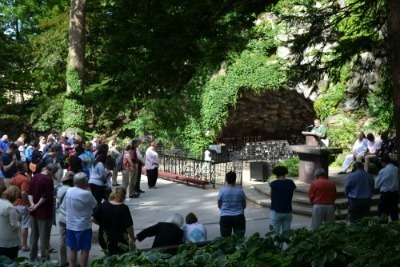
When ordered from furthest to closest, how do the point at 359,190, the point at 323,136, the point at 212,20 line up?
the point at 323,136, the point at 359,190, the point at 212,20

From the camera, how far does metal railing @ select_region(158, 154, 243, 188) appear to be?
736 inches

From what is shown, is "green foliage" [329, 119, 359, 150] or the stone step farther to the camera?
"green foliage" [329, 119, 359, 150]

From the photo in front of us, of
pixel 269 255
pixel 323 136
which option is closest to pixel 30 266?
pixel 269 255

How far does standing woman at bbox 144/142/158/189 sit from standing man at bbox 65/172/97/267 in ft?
28.0

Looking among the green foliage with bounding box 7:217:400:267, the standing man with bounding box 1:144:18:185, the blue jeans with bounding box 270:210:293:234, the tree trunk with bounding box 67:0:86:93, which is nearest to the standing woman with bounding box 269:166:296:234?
the blue jeans with bounding box 270:210:293:234

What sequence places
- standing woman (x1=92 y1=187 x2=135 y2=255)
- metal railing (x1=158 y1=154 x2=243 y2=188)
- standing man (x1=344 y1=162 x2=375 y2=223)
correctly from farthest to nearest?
1. metal railing (x1=158 y1=154 x2=243 y2=188)
2. standing man (x1=344 y1=162 x2=375 y2=223)
3. standing woman (x1=92 y1=187 x2=135 y2=255)

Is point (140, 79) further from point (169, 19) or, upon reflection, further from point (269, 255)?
point (269, 255)

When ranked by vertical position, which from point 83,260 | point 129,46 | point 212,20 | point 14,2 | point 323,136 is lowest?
point 83,260

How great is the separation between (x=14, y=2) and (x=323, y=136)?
30531mm

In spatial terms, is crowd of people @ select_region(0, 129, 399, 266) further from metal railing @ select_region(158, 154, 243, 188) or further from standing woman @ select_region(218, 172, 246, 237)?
metal railing @ select_region(158, 154, 243, 188)

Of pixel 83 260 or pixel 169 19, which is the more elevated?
pixel 169 19

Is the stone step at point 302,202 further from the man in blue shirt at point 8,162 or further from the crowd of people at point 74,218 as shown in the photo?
the man in blue shirt at point 8,162

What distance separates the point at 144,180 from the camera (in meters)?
20.0

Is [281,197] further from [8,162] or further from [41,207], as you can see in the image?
[8,162]
